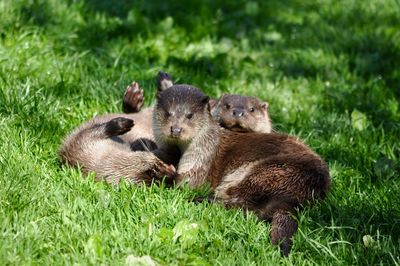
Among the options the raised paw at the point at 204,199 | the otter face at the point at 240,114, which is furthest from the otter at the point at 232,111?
the raised paw at the point at 204,199

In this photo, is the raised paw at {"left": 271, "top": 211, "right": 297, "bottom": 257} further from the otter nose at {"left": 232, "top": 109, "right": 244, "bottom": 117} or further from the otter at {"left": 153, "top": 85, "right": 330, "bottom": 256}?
the otter nose at {"left": 232, "top": 109, "right": 244, "bottom": 117}

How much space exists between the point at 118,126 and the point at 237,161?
870 mm

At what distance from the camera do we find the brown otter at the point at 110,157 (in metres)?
5.38

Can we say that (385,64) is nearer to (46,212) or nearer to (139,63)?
(139,63)

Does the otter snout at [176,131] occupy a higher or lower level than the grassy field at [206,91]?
higher

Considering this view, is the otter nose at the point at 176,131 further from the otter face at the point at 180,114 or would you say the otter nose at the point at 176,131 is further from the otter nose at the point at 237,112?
the otter nose at the point at 237,112

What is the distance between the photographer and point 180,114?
5473 millimetres

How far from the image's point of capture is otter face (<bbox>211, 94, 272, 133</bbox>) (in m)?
6.23

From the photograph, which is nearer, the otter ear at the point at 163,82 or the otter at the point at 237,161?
the otter at the point at 237,161

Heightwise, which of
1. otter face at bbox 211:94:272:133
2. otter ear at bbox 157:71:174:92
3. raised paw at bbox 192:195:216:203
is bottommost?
otter face at bbox 211:94:272:133

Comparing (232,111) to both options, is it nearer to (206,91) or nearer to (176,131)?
Result: (176,131)

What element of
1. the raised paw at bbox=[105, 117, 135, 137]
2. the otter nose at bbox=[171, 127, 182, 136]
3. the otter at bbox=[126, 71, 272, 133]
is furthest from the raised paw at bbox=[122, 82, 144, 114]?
the otter nose at bbox=[171, 127, 182, 136]

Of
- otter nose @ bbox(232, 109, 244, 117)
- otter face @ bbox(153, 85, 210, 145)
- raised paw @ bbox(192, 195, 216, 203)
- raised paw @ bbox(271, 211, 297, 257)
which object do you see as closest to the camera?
raised paw @ bbox(271, 211, 297, 257)

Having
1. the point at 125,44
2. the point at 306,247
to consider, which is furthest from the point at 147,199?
the point at 125,44
